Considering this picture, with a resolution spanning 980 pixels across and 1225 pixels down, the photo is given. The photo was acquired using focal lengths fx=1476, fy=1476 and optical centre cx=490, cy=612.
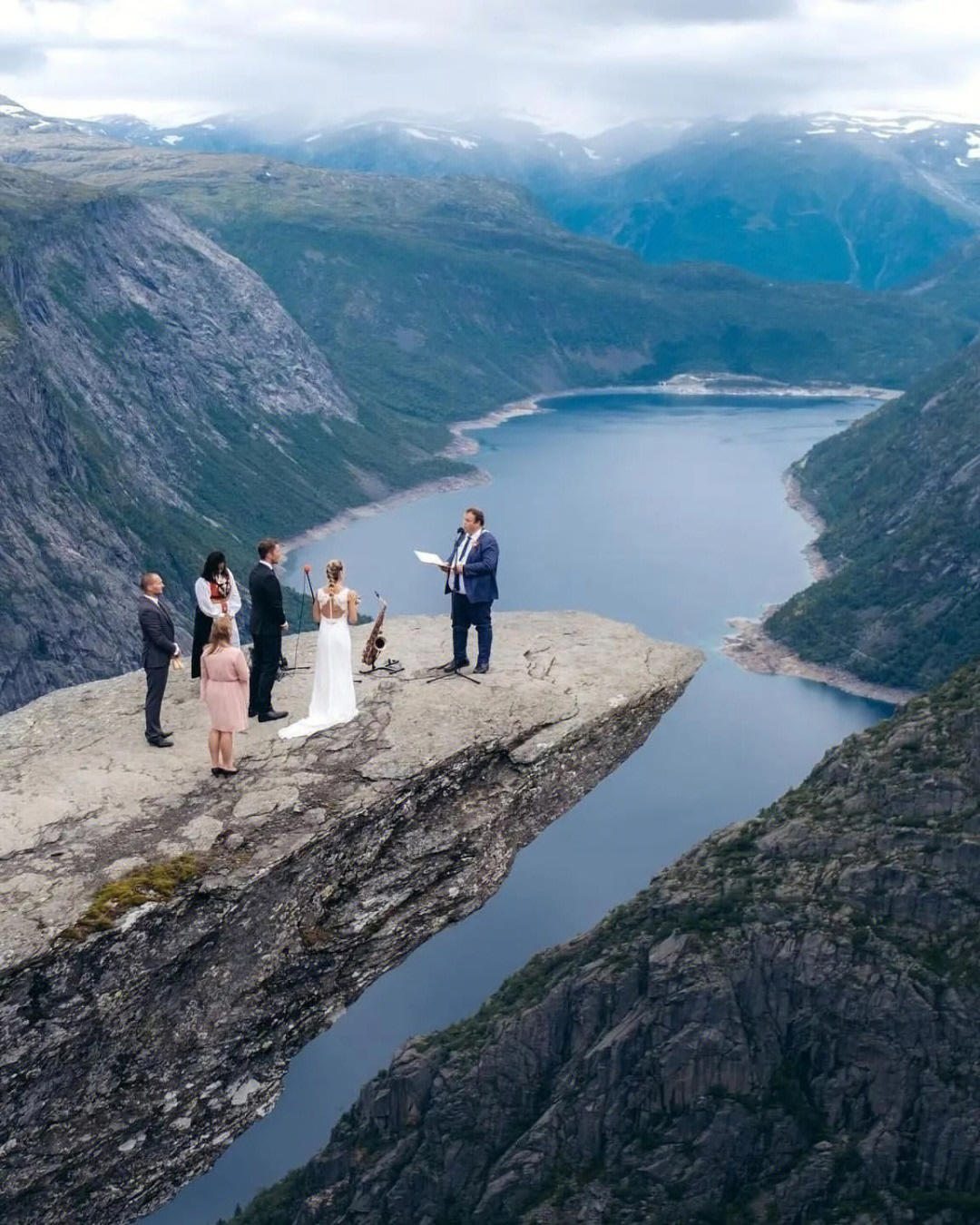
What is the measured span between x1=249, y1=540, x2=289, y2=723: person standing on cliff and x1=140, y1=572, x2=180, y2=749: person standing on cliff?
177 centimetres

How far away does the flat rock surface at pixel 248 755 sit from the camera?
2669 centimetres

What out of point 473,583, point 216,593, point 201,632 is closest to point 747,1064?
point 473,583

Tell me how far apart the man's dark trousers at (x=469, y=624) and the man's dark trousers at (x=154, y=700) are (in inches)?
268

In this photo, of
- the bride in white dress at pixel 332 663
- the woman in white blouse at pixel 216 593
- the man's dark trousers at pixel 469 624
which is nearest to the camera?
the woman in white blouse at pixel 216 593

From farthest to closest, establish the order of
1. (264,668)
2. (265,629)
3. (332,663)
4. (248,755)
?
(264,668)
(265,629)
(332,663)
(248,755)

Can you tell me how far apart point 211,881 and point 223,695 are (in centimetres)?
412

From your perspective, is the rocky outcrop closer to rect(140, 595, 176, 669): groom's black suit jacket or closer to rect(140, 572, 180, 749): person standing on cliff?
rect(140, 572, 180, 749): person standing on cliff

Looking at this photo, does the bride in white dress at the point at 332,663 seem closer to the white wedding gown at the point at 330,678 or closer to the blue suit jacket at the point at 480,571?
the white wedding gown at the point at 330,678

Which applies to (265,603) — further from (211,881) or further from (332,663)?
(211,881)

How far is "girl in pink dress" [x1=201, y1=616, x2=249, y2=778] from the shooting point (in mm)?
29094

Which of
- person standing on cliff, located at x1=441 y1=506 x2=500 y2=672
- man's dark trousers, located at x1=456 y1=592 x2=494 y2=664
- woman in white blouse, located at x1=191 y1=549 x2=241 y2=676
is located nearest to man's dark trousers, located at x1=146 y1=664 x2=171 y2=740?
woman in white blouse, located at x1=191 y1=549 x2=241 y2=676

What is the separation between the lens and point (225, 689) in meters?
29.1

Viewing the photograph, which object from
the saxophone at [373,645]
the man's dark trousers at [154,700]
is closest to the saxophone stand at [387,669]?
the saxophone at [373,645]

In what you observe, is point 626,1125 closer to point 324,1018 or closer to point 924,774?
point 924,774
